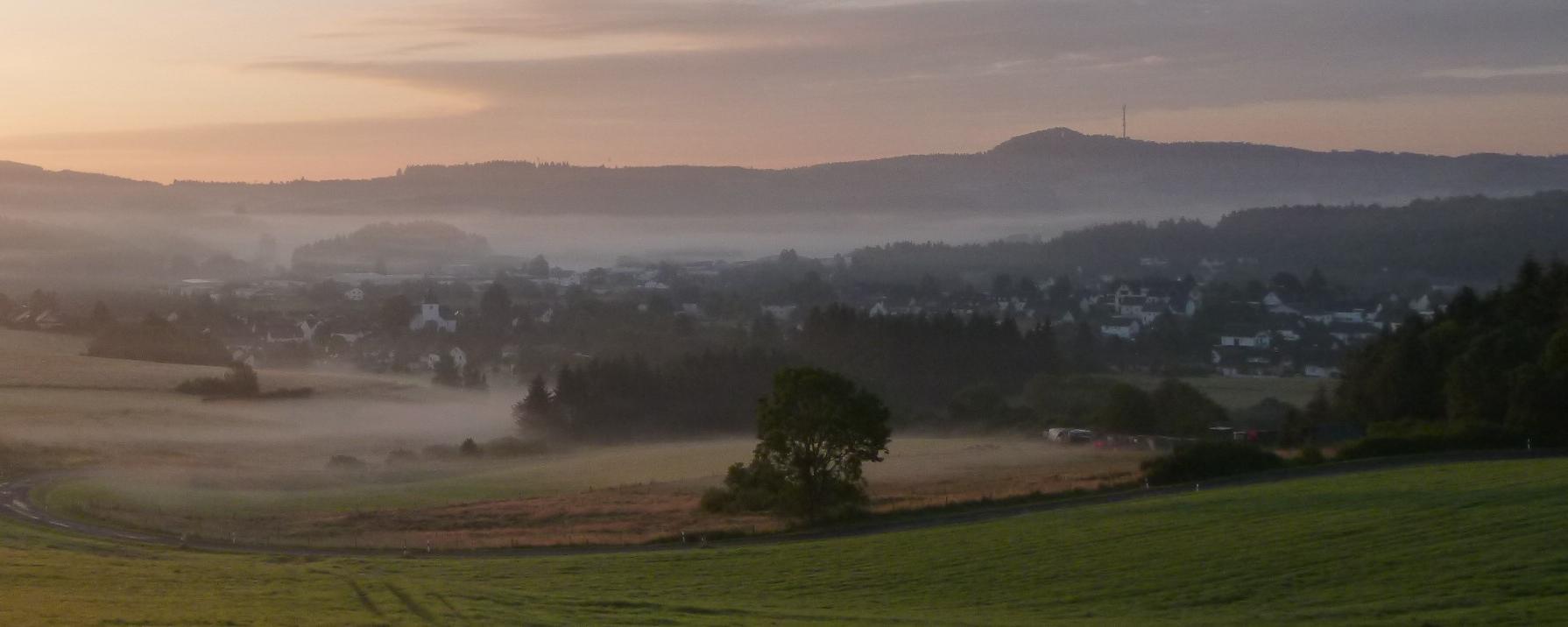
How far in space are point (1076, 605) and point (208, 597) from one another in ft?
49.2

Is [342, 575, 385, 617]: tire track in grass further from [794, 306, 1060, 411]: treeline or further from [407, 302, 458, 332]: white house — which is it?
[407, 302, 458, 332]: white house

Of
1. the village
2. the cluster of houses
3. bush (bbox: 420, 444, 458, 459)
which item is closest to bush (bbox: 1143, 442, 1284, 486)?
bush (bbox: 420, 444, 458, 459)

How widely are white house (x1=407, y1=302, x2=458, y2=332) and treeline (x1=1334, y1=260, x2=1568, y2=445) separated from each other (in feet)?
313

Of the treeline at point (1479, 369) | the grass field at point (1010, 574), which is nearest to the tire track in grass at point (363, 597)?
the grass field at point (1010, 574)

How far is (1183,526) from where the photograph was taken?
33281 mm

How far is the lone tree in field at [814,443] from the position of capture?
4369cm

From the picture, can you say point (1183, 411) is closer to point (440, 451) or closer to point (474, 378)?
point (440, 451)

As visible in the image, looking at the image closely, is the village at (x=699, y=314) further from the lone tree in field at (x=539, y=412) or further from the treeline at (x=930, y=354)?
the lone tree in field at (x=539, y=412)

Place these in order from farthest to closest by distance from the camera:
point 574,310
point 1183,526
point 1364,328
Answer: point 574,310
point 1364,328
point 1183,526

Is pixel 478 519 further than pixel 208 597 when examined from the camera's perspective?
Yes

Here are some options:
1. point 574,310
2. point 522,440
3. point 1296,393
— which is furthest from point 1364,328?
point 522,440

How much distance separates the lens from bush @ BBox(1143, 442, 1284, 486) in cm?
4653

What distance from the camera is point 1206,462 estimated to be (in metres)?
47.1

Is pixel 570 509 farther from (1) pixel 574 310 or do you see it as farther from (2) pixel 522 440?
(1) pixel 574 310
